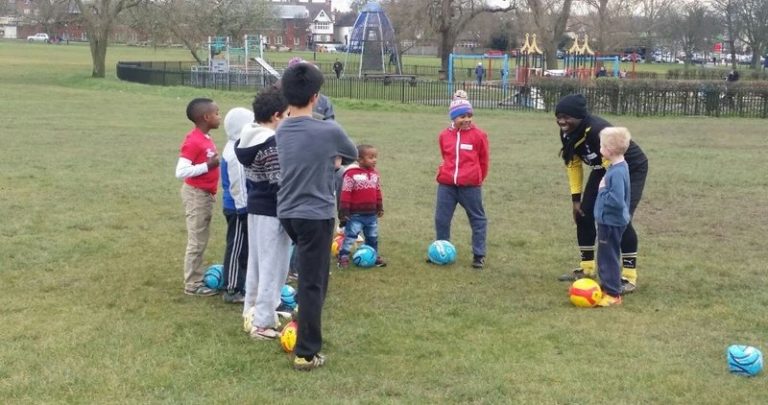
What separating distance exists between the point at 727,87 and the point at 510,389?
24.8 m

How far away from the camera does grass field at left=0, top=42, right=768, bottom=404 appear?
16.4 feet

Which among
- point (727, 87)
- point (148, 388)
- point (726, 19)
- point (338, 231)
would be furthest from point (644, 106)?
point (726, 19)

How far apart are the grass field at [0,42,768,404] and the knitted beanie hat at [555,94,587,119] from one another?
153 centimetres

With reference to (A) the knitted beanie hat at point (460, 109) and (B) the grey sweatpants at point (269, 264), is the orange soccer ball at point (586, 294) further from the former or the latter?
(B) the grey sweatpants at point (269, 264)

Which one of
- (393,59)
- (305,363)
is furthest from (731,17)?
(305,363)

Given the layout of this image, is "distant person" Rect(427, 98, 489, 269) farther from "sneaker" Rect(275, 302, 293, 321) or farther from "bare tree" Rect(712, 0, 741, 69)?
"bare tree" Rect(712, 0, 741, 69)

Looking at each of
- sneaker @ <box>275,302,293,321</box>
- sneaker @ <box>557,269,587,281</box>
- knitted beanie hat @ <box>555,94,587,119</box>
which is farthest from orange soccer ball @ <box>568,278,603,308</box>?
sneaker @ <box>275,302,293,321</box>

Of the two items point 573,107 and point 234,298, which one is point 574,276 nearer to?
point 573,107

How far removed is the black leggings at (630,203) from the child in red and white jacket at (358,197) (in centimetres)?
190

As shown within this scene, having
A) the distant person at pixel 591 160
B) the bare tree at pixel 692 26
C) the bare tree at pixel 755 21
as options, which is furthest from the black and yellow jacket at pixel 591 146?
the bare tree at pixel 692 26

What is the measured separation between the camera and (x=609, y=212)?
6680mm

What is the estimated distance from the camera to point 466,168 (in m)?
7.93

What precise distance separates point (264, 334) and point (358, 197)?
2.37 meters

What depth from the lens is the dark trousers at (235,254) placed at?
21.9 ft
